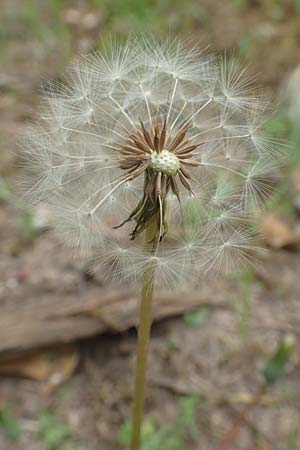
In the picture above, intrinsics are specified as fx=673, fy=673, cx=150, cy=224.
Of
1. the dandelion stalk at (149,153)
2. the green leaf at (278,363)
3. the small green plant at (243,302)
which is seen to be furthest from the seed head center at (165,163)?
the small green plant at (243,302)

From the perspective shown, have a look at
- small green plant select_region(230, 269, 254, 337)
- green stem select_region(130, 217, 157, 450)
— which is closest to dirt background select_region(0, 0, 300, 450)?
small green plant select_region(230, 269, 254, 337)

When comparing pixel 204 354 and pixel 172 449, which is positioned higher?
pixel 204 354

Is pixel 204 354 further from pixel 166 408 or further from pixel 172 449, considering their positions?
pixel 172 449

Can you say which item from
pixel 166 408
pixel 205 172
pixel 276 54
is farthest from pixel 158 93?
pixel 276 54

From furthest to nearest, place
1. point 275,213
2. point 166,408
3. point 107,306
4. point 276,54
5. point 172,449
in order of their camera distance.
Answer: point 276,54 < point 275,213 < point 107,306 < point 166,408 < point 172,449

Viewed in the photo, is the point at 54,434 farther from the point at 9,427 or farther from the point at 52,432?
the point at 9,427

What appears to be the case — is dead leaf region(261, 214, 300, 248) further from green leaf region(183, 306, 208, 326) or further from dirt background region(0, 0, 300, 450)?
green leaf region(183, 306, 208, 326)

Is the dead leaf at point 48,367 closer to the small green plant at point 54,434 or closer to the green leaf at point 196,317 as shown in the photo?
the small green plant at point 54,434

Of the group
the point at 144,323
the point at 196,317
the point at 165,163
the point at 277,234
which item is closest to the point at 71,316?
the point at 196,317
